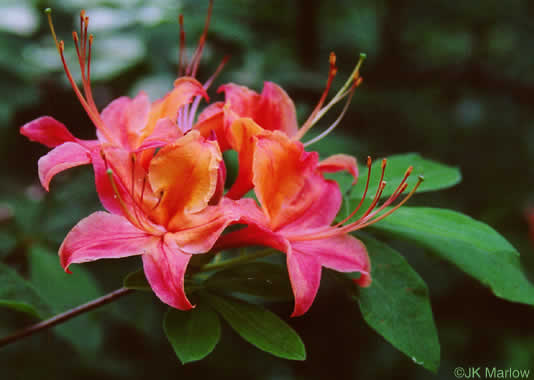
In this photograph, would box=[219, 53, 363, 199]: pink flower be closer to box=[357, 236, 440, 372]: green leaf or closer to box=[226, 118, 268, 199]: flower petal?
box=[226, 118, 268, 199]: flower petal

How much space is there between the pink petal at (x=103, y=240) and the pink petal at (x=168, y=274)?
0.08 feet

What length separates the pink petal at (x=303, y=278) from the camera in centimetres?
76

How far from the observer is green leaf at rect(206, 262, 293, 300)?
0.84 metres

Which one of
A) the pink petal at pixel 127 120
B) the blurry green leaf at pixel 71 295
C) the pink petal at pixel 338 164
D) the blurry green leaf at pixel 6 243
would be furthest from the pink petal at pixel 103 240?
the blurry green leaf at pixel 6 243

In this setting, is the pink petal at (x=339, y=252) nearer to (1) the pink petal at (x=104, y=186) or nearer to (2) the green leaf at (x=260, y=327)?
(2) the green leaf at (x=260, y=327)

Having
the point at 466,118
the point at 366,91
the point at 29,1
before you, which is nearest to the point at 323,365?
the point at 366,91

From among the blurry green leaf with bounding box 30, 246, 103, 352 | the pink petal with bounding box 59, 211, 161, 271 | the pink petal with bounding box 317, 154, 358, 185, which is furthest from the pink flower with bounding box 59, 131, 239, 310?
the blurry green leaf with bounding box 30, 246, 103, 352

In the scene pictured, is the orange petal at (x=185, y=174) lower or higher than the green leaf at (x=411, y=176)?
higher

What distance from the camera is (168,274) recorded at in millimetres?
738

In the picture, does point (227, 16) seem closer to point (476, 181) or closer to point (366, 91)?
point (366, 91)

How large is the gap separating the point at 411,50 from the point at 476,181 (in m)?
0.72

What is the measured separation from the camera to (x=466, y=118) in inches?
109

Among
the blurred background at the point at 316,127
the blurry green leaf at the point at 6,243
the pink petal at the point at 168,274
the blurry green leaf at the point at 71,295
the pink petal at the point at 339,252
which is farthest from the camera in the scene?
the blurred background at the point at 316,127

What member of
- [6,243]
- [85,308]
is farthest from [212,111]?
[6,243]
